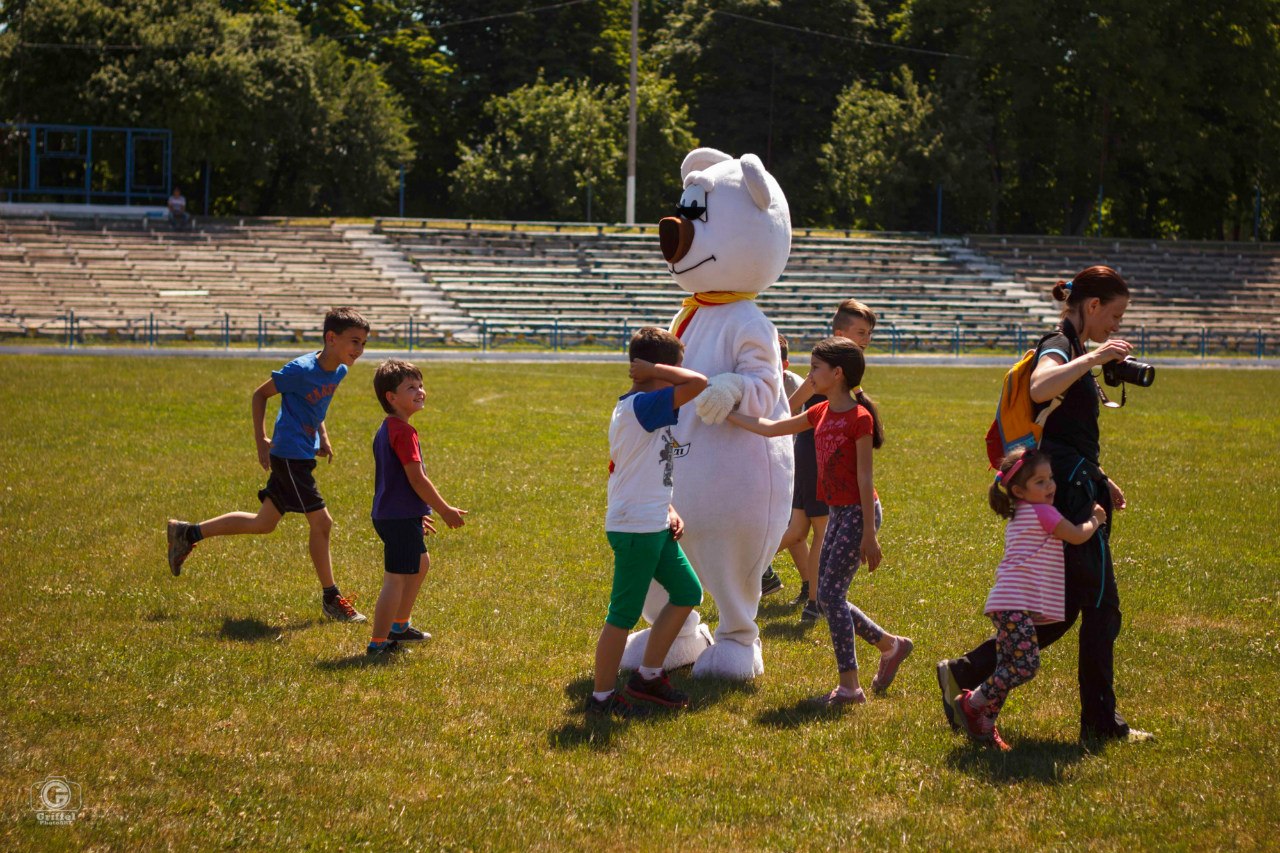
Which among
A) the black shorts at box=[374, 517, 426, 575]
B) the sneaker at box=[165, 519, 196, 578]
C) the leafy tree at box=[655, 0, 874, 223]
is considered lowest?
the sneaker at box=[165, 519, 196, 578]

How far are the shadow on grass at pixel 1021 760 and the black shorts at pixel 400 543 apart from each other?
312cm

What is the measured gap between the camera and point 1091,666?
584 cm

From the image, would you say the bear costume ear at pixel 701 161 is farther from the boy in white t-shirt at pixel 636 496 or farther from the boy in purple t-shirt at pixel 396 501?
the boy in purple t-shirt at pixel 396 501

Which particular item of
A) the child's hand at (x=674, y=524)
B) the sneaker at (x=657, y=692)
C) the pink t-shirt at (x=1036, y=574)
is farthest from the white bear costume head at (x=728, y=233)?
the pink t-shirt at (x=1036, y=574)

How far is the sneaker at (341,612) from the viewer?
26.3 feet

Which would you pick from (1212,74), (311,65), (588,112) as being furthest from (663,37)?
(1212,74)

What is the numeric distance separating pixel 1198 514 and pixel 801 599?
5.05 m

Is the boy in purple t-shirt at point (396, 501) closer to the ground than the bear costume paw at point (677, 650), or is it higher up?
higher up

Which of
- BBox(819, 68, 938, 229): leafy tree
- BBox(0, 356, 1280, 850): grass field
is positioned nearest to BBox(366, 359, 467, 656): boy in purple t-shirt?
BBox(0, 356, 1280, 850): grass field

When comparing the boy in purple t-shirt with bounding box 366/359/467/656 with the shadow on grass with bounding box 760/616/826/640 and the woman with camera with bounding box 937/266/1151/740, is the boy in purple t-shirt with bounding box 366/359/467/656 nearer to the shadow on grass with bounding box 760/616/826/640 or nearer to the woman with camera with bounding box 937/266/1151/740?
the shadow on grass with bounding box 760/616/826/640

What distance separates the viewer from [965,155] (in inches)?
2138

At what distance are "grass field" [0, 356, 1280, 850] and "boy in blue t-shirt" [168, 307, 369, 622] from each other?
412mm

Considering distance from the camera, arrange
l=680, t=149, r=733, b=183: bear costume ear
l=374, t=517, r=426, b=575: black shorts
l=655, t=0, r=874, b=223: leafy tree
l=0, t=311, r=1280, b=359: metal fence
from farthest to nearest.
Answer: l=655, t=0, r=874, b=223: leafy tree → l=0, t=311, r=1280, b=359: metal fence → l=680, t=149, r=733, b=183: bear costume ear → l=374, t=517, r=426, b=575: black shorts

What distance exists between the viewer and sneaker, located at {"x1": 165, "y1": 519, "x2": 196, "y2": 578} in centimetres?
864
